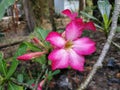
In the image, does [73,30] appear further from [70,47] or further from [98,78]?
[98,78]

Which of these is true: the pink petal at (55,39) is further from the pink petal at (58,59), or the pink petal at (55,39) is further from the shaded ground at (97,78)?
the shaded ground at (97,78)

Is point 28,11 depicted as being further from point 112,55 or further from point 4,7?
point 4,7

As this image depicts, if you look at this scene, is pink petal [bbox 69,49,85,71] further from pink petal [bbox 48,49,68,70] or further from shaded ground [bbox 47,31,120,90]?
shaded ground [bbox 47,31,120,90]

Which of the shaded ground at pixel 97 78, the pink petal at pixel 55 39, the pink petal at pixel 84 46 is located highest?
the pink petal at pixel 55 39

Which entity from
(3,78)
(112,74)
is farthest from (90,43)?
(112,74)

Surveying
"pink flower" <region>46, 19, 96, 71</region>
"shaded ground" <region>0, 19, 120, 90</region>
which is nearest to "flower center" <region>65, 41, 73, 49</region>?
"pink flower" <region>46, 19, 96, 71</region>

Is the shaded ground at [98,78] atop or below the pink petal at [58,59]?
below

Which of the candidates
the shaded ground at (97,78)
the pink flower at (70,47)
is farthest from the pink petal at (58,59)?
the shaded ground at (97,78)
